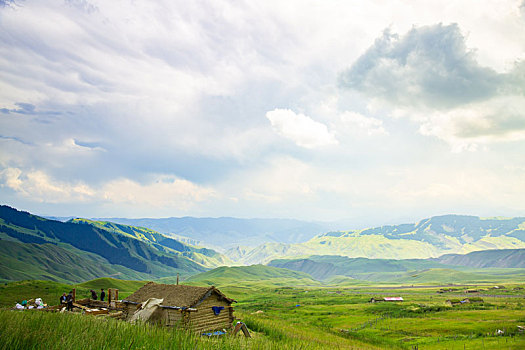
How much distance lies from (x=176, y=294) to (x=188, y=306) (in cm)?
287

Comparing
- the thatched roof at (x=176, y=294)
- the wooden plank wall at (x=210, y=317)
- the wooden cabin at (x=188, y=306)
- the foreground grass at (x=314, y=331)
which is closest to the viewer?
the foreground grass at (x=314, y=331)

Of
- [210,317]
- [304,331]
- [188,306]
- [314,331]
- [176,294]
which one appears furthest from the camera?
[314,331]

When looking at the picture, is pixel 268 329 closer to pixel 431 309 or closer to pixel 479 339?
pixel 479 339

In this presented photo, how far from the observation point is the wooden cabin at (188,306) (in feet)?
87.9

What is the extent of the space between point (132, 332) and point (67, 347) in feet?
4.91

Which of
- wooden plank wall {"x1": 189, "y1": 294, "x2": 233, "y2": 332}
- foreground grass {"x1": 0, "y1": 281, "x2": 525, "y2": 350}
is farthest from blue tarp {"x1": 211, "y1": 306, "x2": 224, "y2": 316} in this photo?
foreground grass {"x1": 0, "y1": 281, "x2": 525, "y2": 350}

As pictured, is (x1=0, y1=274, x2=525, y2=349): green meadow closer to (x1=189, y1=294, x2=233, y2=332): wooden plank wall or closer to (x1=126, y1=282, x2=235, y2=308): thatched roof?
(x1=189, y1=294, x2=233, y2=332): wooden plank wall

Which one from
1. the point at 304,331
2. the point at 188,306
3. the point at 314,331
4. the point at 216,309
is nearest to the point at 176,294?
the point at 188,306

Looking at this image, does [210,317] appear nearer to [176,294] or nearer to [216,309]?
[216,309]

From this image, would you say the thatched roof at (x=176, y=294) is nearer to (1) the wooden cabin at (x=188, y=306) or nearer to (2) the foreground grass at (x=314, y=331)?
(1) the wooden cabin at (x=188, y=306)

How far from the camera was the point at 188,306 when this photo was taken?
26.3 metres

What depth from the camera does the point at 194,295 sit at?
91.4ft

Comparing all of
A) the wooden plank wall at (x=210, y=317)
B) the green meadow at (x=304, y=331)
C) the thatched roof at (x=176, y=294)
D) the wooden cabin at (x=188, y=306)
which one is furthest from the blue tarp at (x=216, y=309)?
the green meadow at (x=304, y=331)

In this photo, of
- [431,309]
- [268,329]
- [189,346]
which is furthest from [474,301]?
[189,346]
